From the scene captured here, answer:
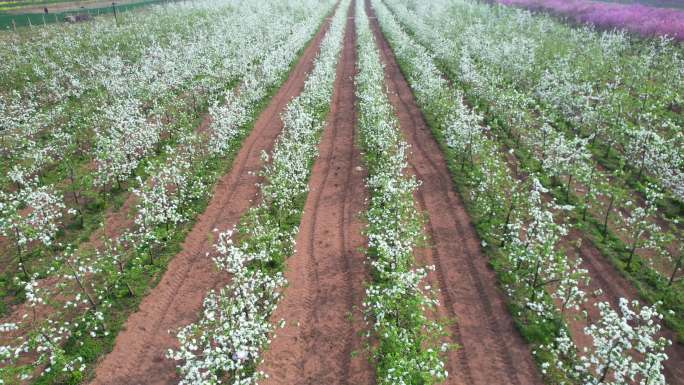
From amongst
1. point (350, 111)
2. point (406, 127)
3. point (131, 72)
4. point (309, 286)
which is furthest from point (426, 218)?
point (131, 72)

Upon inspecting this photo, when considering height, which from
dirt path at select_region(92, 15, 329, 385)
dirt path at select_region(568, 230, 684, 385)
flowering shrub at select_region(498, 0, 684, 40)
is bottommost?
dirt path at select_region(568, 230, 684, 385)

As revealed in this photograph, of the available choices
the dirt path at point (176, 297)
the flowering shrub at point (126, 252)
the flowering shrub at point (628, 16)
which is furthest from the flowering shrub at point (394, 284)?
the flowering shrub at point (628, 16)

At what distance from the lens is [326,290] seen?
16984mm

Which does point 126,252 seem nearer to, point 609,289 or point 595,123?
point 609,289

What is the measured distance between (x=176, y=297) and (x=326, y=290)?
5.98 metres

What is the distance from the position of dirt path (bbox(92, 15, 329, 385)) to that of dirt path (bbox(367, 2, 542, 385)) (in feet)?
30.5

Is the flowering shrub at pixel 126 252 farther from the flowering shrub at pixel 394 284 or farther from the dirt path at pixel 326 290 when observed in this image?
the flowering shrub at pixel 394 284

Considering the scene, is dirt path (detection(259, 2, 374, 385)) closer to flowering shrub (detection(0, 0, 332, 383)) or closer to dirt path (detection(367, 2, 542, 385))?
dirt path (detection(367, 2, 542, 385))

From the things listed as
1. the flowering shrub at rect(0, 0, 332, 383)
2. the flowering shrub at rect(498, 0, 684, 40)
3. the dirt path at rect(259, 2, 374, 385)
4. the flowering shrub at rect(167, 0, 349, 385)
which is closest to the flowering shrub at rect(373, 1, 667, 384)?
the dirt path at rect(259, 2, 374, 385)

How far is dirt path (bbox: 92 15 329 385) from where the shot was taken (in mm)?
13672

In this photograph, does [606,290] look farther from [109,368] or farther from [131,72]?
[131,72]

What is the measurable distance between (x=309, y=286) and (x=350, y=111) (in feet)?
70.7

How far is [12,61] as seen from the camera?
40.7m

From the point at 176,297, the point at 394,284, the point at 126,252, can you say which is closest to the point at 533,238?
the point at 394,284
